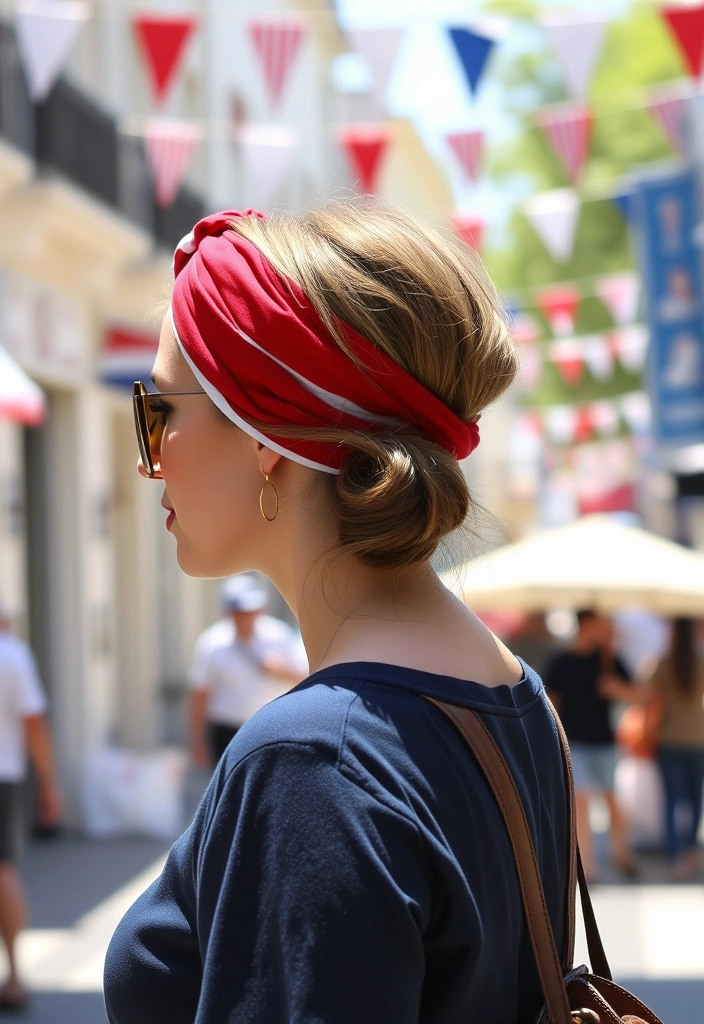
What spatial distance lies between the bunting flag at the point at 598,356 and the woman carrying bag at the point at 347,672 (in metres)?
17.9

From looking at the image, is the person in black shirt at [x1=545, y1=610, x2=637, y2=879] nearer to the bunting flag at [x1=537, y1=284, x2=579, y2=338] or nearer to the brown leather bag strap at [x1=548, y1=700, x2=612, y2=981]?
the brown leather bag strap at [x1=548, y1=700, x2=612, y2=981]

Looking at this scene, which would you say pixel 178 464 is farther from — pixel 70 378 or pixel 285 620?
pixel 285 620

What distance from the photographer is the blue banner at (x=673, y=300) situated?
14.3m

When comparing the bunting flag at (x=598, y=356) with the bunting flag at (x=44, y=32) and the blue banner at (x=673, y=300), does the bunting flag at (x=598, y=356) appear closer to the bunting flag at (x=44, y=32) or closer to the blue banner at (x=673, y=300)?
the blue banner at (x=673, y=300)

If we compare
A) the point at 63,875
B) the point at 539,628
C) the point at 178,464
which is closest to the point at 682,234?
the point at 539,628

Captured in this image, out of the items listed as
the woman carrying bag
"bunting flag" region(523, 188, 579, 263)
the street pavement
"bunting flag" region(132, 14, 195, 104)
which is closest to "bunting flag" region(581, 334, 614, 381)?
"bunting flag" region(523, 188, 579, 263)

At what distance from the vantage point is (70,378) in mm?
12148

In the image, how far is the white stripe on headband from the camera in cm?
136

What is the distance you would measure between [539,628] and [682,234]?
5.01 metres

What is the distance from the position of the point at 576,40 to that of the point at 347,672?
737 cm

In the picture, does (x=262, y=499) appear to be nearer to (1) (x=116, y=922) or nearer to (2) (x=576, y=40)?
(2) (x=576, y=40)

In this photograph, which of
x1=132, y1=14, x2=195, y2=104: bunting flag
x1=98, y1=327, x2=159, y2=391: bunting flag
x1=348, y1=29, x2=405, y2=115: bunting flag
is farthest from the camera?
x1=98, y1=327, x2=159, y2=391: bunting flag

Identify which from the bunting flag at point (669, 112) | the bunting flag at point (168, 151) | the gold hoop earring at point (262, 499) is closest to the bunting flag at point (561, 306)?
the bunting flag at point (669, 112)

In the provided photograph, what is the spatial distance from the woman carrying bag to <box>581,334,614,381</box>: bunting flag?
1789cm
